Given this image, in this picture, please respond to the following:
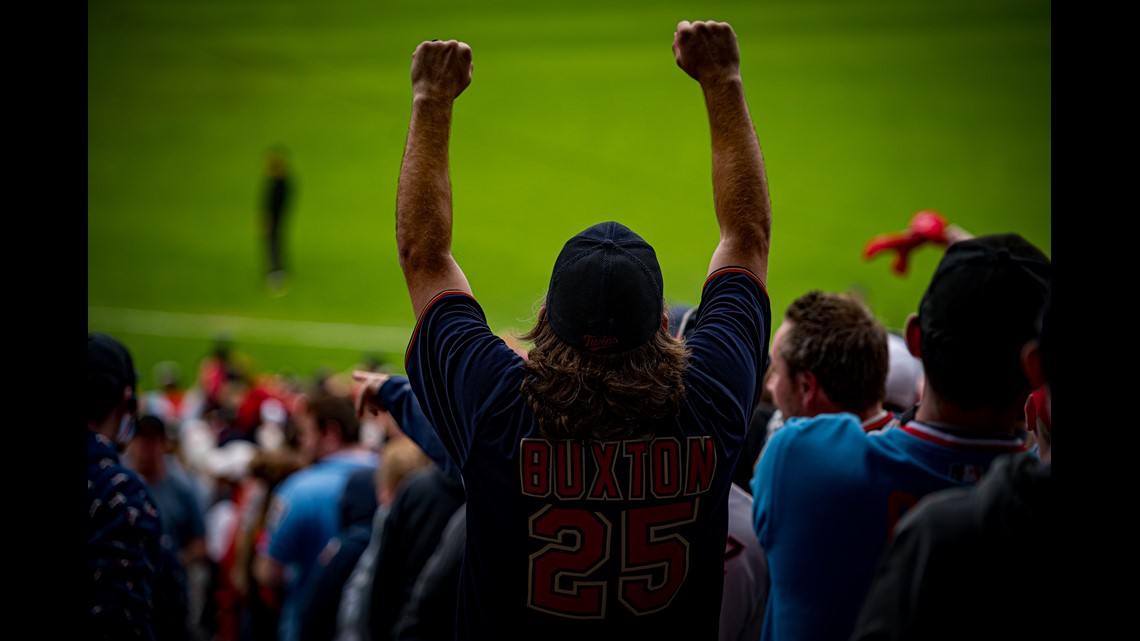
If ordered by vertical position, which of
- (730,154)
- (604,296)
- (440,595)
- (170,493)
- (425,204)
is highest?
(730,154)

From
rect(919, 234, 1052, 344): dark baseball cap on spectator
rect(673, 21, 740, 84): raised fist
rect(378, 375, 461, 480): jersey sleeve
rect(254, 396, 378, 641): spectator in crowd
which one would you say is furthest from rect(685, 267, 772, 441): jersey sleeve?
rect(254, 396, 378, 641): spectator in crowd

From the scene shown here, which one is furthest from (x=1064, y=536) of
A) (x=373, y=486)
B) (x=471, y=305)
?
(x=373, y=486)

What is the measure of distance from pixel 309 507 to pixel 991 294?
132 inches

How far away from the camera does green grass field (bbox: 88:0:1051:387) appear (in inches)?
760

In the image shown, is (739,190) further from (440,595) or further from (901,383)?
(440,595)

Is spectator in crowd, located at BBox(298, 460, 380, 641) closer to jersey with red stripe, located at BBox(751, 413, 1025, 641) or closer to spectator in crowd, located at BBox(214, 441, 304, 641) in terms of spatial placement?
spectator in crowd, located at BBox(214, 441, 304, 641)

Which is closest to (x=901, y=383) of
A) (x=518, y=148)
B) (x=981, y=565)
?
(x=981, y=565)

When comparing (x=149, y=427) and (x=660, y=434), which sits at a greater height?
(x=660, y=434)

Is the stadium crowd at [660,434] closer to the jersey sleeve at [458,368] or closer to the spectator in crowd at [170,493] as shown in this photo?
the jersey sleeve at [458,368]

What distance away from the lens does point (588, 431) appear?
5.66ft

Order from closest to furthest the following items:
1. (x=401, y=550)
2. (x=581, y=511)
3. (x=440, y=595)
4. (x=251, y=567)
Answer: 1. (x=581, y=511)
2. (x=440, y=595)
3. (x=401, y=550)
4. (x=251, y=567)

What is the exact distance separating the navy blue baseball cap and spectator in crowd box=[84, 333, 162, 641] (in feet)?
3.55

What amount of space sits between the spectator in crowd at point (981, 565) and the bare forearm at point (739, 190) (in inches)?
32.4

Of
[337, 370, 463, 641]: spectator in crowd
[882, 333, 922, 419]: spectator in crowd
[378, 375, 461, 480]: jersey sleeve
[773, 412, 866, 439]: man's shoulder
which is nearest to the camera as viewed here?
[773, 412, 866, 439]: man's shoulder
